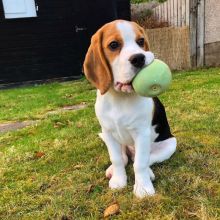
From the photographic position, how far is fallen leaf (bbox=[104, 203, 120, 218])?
310 cm

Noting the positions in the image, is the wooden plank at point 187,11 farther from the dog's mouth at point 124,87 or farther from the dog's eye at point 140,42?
the dog's mouth at point 124,87

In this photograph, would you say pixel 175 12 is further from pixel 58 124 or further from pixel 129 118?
pixel 129 118

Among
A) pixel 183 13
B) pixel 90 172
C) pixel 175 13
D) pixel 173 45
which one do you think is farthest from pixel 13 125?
pixel 175 13

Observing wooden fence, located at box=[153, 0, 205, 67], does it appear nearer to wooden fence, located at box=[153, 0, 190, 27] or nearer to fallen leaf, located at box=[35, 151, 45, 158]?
wooden fence, located at box=[153, 0, 190, 27]

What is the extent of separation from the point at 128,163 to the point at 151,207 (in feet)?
3.04

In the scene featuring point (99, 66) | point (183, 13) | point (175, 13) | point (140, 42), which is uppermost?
point (140, 42)

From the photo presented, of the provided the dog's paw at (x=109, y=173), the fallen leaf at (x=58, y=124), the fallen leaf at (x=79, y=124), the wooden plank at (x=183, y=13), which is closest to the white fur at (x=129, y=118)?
the dog's paw at (x=109, y=173)

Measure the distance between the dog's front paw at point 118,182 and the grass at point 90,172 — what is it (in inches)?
2.2

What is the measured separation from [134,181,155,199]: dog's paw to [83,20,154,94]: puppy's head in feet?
2.59

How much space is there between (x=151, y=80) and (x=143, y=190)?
913 millimetres

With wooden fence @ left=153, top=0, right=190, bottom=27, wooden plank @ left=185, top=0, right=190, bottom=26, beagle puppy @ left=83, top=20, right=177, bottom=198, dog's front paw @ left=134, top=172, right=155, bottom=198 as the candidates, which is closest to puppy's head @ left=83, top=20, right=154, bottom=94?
beagle puppy @ left=83, top=20, right=177, bottom=198

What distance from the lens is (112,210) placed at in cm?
312

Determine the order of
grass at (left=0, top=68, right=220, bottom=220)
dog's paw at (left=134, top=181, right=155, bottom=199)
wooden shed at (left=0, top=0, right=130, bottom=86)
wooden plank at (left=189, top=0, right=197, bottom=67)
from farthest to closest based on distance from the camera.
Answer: wooden shed at (left=0, top=0, right=130, bottom=86) < wooden plank at (left=189, top=0, right=197, bottom=67) < dog's paw at (left=134, top=181, right=155, bottom=199) < grass at (left=0, top=68, right=220, bottom=220)

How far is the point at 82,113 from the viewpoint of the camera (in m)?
6.85
